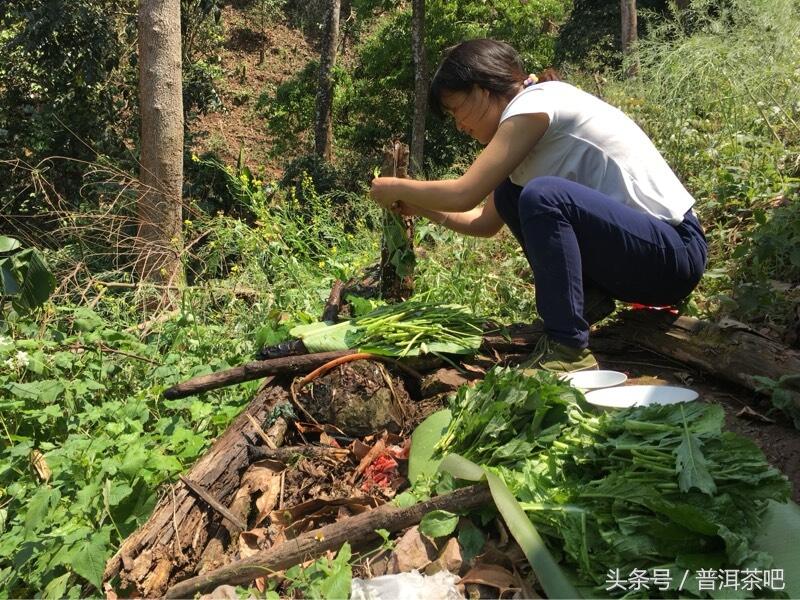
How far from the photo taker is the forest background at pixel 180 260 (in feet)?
8.43

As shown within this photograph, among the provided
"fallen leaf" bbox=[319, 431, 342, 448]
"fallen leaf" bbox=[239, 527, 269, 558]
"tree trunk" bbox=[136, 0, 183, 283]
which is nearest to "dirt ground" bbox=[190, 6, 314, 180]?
"tree trunk" bbox=[136, 0, 183, 283]

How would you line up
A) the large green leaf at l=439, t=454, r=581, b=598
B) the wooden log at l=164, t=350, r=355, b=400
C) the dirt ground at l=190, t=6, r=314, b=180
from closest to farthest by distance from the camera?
the large green leaf at l=439, t=454, r=581, b=598, the wooden log at l=164, t=350, r=355, b=400, the dirt ground at l=190, t=6, r=314, b=180

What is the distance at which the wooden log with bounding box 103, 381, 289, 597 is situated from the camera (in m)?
1.99

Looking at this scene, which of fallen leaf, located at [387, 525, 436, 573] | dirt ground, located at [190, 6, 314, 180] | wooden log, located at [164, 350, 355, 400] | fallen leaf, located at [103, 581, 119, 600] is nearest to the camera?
fallen leaf, located at [387, 525, 436, 573]

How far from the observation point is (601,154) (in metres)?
2.76

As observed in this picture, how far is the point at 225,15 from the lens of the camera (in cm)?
1922

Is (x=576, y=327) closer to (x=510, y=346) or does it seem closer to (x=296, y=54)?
(x=510, y=346)

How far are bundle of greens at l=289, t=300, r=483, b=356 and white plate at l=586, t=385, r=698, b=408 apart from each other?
71 centimetres

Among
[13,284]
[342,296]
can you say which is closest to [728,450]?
[342,296]

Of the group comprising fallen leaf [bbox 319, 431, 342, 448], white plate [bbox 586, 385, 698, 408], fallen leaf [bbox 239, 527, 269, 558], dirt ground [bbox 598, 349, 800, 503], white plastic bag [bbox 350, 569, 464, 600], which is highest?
white plate [bbox 586, 385, 698, 408]

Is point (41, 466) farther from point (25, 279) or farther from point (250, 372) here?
point (25, 279)

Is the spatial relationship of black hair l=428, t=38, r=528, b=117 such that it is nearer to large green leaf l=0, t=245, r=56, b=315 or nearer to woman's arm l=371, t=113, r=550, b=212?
woman's arm l=371, t=113, r=550, b=212

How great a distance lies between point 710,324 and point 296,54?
18.5m

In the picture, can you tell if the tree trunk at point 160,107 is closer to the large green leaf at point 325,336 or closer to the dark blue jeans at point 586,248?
the large green leaf at point 325,336
